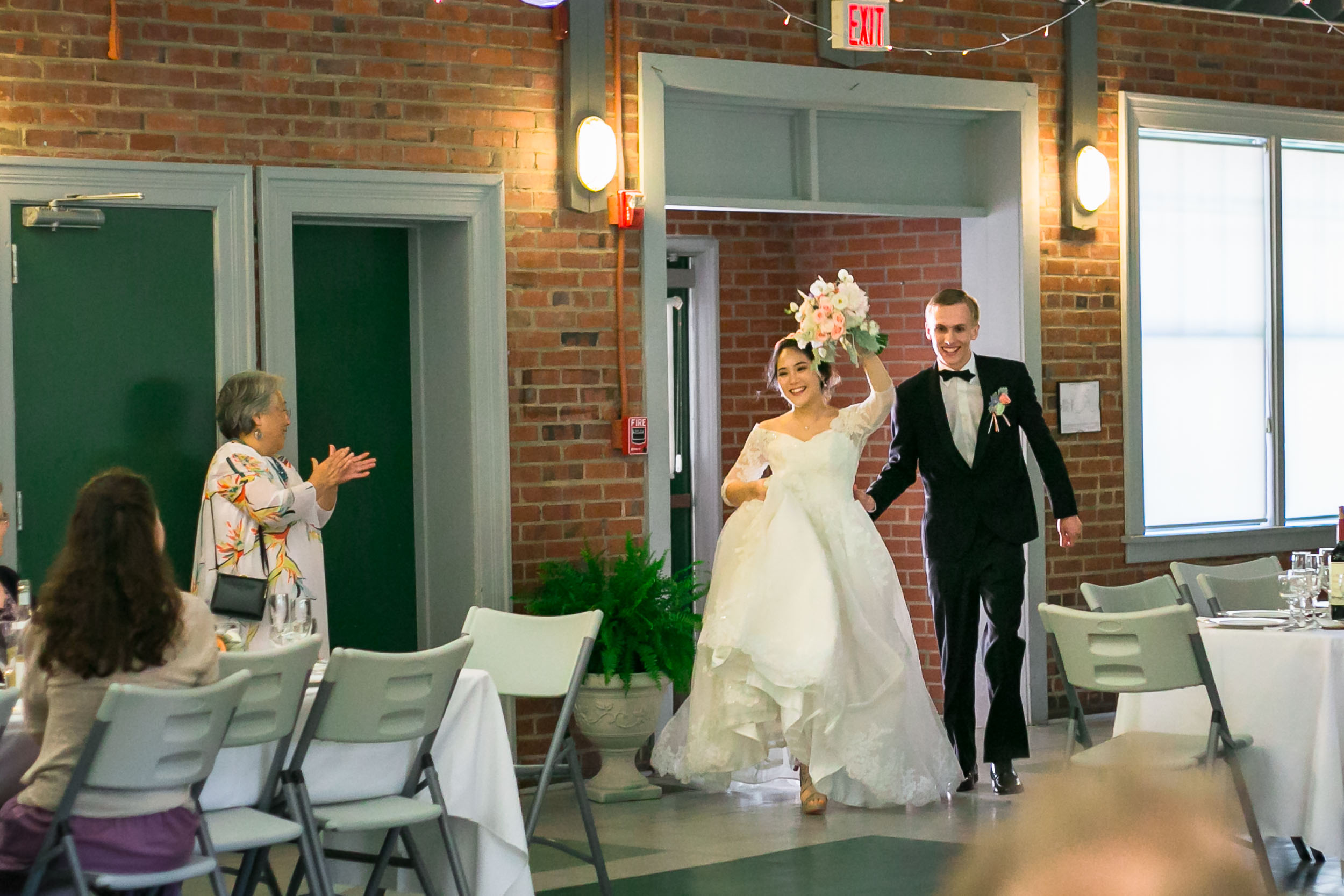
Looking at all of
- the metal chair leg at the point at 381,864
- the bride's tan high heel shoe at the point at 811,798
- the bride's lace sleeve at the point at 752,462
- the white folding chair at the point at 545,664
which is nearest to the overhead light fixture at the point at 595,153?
the bride's lace sleeve at the point at 752,462

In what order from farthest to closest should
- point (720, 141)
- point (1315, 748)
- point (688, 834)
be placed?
point (720, 141) → point (688, 834) → point (1315, 748)

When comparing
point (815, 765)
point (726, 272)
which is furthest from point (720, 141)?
point (815, 765)

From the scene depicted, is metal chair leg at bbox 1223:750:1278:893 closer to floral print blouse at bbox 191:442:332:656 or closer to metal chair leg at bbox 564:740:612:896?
metal chair leg at bbox 564:740:612:896

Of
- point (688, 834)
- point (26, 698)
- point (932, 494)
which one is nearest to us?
point (26, 698)

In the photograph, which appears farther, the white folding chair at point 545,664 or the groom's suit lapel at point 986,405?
the groom's suit lapel at point 986,405

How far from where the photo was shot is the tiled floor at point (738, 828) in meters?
5.18

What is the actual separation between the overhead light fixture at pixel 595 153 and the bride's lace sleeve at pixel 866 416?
1368 millimetres

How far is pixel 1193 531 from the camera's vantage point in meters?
8.24

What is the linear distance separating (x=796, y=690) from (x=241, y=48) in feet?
9.98

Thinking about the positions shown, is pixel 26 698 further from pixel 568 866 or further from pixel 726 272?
pixel 726 272

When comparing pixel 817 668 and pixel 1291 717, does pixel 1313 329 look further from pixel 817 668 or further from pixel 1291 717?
pixel 1291 717

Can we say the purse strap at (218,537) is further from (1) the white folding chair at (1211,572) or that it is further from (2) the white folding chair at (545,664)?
(1) the white folding chair at (1211,572)

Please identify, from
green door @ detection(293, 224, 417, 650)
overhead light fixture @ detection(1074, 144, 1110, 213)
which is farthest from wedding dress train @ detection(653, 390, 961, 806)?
overhead light fixture @ detection(1074, 144, 1110, 213)

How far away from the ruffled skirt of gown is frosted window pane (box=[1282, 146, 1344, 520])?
3556 mm
